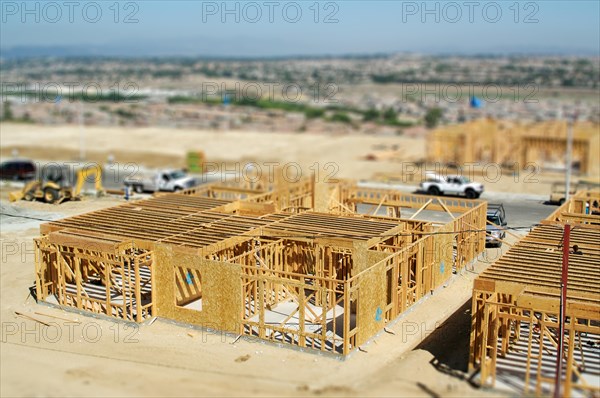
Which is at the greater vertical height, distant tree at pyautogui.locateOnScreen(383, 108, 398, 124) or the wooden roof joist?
distant tree at pyautogui.locateOnScreen(383, 108, 398, 124)

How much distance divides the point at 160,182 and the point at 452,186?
1582cm

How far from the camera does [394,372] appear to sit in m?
17.5

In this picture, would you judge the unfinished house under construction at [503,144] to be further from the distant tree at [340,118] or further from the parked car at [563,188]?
the distant tree at [340,118]

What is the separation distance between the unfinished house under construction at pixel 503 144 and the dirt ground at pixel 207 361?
33.7 meters

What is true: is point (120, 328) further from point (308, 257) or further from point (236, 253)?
point (308, 257)

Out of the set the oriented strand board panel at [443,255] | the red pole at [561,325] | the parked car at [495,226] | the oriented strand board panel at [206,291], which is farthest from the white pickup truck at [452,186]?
the red pole at [561,325]

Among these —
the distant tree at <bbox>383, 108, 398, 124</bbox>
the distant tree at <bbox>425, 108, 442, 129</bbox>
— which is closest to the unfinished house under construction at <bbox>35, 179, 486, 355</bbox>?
the distant tree at <bbox>425, 108, 442, 129</bbox>

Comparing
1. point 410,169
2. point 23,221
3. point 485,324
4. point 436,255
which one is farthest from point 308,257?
point 410,169

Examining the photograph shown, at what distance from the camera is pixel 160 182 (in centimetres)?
4188

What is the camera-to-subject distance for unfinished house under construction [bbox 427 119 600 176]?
53625 mm

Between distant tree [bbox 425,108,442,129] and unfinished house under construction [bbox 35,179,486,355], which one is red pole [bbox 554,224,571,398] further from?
distant tree [bbox 425,108,442,129]

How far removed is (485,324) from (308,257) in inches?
312

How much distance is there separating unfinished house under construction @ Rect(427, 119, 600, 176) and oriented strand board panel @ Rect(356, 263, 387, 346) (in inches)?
1394

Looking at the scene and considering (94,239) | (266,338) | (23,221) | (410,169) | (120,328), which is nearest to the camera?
(266,338)
